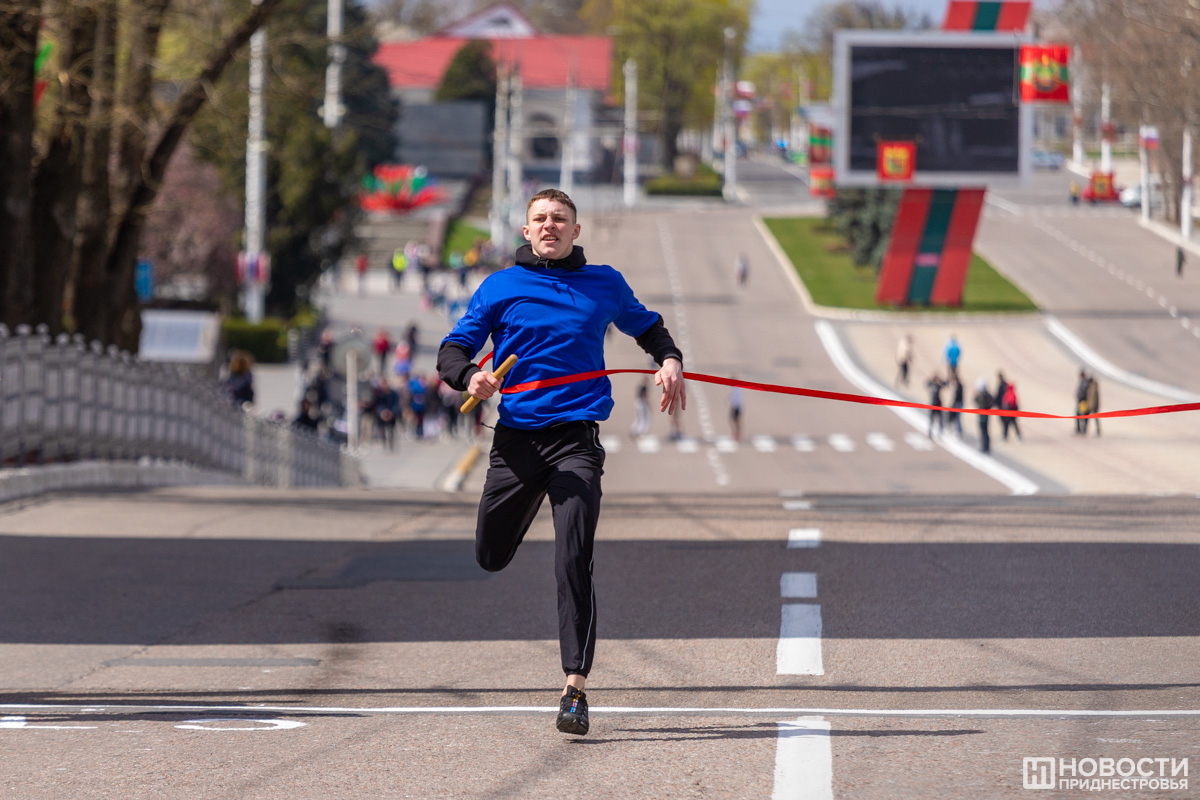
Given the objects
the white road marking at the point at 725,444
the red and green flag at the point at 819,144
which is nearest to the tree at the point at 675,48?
the red and green flag at the point at 819,144

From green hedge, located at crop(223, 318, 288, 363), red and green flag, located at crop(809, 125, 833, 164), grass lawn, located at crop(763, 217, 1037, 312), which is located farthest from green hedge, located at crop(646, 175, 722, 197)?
green hedge, located at crop(223, 318, 288, 363)

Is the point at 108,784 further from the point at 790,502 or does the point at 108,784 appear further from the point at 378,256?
the point at 378,256

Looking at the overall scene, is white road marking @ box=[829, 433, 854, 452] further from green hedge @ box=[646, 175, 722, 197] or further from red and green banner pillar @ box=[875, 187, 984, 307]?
green hedge @ box=[646, 175, 722, 197]

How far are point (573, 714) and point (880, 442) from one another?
34504 millimetres

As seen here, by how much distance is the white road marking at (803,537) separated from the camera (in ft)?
35.6

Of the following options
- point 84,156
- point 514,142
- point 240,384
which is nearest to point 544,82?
point 514,142

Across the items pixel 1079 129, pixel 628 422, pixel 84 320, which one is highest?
pixel 1079 129

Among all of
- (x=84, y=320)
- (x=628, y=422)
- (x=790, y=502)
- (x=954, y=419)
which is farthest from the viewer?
(x=628, y=422)

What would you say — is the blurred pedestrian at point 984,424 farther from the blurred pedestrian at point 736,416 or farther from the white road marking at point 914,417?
the blurred pedestrian at point 736,416

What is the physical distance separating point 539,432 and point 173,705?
188 cm

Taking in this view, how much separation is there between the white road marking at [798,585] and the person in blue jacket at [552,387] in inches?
119

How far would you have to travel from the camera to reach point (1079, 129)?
6644cm

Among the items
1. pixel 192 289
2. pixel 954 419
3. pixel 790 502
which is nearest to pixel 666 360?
pixel 790 502

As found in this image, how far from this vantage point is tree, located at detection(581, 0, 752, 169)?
123 m
